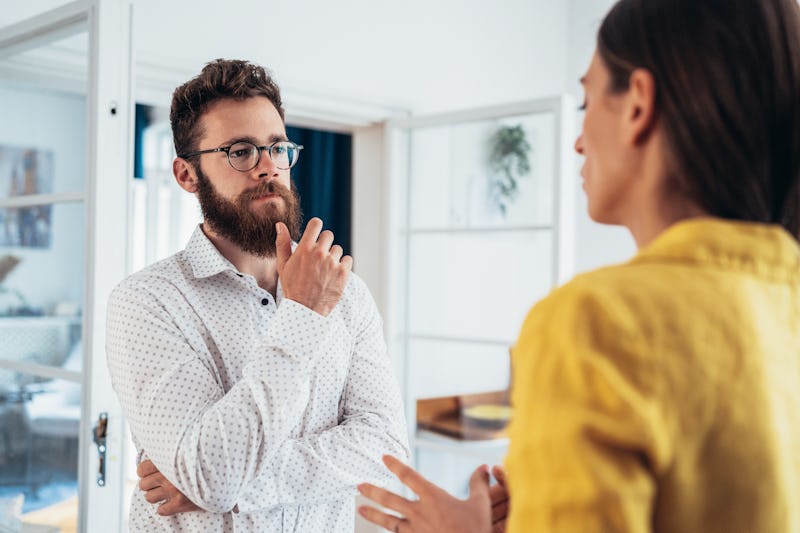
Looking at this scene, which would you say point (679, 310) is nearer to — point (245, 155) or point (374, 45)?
point (245, 155)

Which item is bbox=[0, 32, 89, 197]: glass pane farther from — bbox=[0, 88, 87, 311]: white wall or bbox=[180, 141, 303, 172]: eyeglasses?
bbox=[180, 141, 303, 172]: eyeglasses

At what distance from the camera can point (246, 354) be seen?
1373 millimetres

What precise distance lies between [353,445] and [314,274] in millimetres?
338

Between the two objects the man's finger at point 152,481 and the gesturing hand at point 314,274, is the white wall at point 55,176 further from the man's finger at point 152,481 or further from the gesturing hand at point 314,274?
the gesturing hand at point 314,274

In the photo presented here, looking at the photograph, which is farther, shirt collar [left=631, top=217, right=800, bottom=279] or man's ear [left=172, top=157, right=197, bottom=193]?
man's ear [left=172, top=157, right=197, bottom=193]

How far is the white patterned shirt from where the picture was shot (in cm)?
116

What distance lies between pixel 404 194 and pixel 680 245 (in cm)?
272

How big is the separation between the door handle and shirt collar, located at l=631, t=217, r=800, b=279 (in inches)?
58.8

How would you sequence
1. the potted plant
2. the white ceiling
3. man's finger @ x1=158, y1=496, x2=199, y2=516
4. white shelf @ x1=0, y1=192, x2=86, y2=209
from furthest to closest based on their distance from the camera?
the potted plant
the white ceiling
white shelf @ x1=0, y1=192, x2=86, y2=209
man's finger @ x1=158, y1=496, x2=199, y2=516

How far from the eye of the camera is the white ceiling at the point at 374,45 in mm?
2406

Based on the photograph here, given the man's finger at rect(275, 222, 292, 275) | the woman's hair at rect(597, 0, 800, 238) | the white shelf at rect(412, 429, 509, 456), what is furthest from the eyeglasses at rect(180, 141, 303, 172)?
the white shelf at rect(412, 429, 509, 456)

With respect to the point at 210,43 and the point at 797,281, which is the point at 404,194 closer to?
the point at 210,43

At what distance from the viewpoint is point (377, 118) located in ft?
10.4

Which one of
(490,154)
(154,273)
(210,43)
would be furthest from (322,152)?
(154,273)
